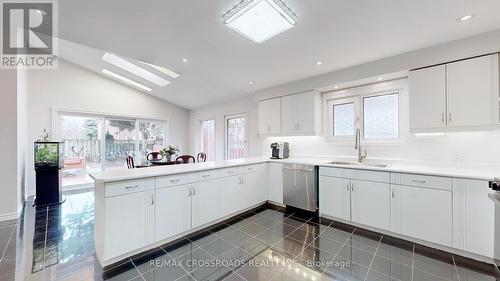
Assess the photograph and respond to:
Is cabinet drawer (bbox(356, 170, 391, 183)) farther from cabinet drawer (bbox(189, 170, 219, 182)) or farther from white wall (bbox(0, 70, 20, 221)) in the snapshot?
white wall (bbox(0, 70, 20, 221))

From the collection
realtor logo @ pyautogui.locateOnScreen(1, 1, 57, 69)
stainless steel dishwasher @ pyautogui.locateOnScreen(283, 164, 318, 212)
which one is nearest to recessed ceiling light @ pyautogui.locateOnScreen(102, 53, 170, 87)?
realtor logo @ pyautogui.locateOnScreen(1, 1, 57, 69)

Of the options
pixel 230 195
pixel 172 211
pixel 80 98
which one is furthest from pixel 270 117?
pixel 80 98

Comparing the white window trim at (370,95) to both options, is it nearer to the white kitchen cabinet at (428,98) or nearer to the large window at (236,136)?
the white kitchen cabinet at (428,98)

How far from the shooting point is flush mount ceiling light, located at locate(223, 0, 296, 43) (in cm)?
200

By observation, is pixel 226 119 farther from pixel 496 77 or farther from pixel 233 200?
pixel 496 77

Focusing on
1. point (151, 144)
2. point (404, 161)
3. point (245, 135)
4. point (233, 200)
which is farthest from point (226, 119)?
point (404, 161)

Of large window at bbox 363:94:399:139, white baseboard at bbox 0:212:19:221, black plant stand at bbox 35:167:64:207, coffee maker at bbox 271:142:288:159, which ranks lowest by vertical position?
white baseboard at bbox 0:212:19:221

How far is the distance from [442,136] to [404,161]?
0.55 metres

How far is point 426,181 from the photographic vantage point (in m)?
2.28

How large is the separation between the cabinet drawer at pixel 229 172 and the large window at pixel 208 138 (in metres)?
3.35

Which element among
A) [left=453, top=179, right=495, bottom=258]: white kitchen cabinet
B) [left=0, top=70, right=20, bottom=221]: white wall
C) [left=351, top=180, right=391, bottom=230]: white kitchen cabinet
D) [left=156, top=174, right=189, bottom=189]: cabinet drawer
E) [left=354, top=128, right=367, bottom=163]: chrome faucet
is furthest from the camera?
[left=354, top=128, right=367, bottom=163]: chrome faucet

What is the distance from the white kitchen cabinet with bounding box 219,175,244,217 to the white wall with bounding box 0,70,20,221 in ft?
11.3

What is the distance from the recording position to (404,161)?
2918 mm

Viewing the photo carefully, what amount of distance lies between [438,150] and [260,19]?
2.93 meters
